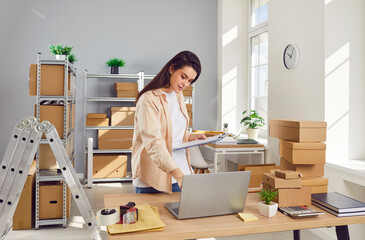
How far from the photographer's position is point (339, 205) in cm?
151

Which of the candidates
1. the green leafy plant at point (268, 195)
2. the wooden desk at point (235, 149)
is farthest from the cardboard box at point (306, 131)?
the wooden desk at point (235, 149)

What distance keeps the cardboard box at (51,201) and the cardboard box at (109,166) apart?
5.57ft

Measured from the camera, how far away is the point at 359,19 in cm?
295

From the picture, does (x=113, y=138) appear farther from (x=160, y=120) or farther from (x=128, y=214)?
(x=128, y=214)

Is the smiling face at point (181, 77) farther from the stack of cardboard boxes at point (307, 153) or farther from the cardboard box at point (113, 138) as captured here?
the cardboard box at point (113, 138)

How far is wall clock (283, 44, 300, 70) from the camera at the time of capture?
3289mm

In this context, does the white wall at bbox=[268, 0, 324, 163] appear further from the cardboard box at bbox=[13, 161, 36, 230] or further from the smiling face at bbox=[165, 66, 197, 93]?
the cardboard box at bbox=[13, 161, 36, 230]

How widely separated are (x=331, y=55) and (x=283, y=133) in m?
1.24

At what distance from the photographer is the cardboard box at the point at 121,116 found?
16.4 ft

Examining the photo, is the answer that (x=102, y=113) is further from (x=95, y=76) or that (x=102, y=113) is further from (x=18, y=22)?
(x=18, y=22)

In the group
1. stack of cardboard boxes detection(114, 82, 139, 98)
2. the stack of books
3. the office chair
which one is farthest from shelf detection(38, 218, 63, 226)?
the stack of books

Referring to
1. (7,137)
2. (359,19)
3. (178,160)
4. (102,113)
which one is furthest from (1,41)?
(359,19)

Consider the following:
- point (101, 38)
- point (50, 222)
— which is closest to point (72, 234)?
point (50, 222)

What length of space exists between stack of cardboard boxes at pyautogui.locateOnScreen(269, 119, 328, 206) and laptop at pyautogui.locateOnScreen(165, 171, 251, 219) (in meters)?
0.53
